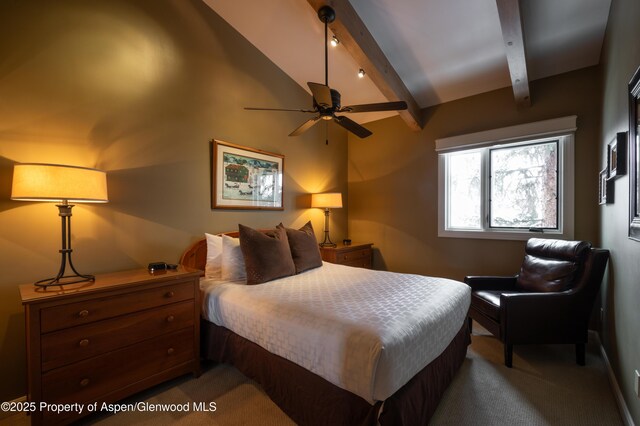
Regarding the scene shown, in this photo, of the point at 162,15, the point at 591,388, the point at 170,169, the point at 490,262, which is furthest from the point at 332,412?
the point at 162,15

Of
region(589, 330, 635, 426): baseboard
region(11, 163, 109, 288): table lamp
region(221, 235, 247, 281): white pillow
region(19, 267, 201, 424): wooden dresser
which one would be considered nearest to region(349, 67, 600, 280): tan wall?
region(589, 330, 635, 426): baseboard

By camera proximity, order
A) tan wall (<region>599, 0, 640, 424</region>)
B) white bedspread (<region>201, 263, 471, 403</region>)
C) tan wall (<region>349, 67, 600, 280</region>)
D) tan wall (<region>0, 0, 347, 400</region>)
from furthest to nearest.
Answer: tan wall (<region>349, 67, 600, 280</region>) → tan wall (<region>0, 0, 347, 400</region>) → tan wall (<region>599, 0, 640, 424</region>) → white bedspread (<region>201, 263, 471, 403</region>)

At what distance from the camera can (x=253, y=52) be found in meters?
3.34

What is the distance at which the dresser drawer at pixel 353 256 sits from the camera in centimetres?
382

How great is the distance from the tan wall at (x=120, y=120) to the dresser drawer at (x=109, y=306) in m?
0.59

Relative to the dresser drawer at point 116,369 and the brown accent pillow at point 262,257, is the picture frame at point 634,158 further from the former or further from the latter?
the dresser drawer at point 116,369

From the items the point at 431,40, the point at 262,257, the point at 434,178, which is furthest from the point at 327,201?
the point at 431,40

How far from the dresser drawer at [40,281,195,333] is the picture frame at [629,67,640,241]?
2.86 m

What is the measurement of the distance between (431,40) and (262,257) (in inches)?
109

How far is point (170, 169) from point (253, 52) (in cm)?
180

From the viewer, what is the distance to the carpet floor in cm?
172

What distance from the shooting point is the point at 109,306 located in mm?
1761

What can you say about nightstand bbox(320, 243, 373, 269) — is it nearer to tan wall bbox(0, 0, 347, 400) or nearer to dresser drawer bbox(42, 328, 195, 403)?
tan wall bbox(0, 0, 347, 400)

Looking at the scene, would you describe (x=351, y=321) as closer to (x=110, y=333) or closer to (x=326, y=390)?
(x=326, y=390)
